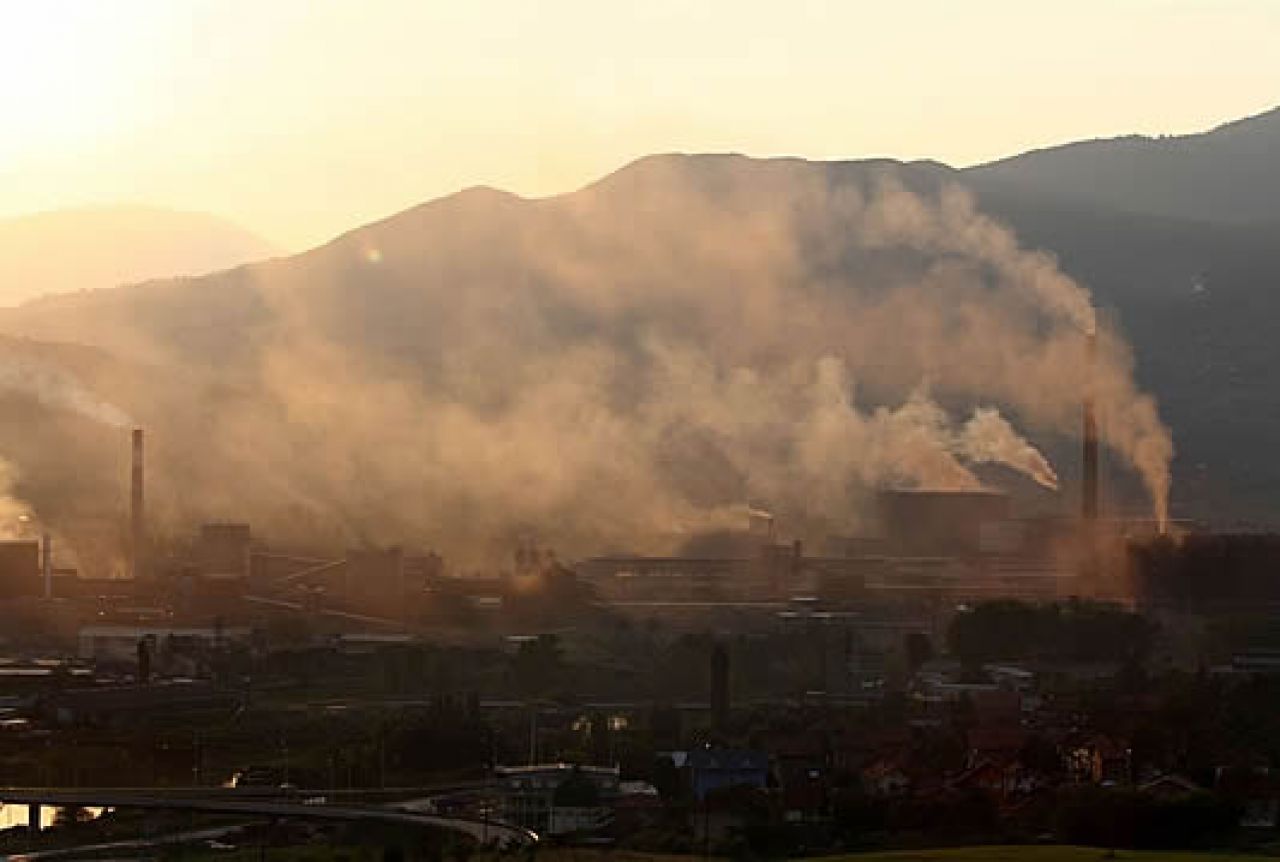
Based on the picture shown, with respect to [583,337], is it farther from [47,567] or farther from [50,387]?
[47,567]

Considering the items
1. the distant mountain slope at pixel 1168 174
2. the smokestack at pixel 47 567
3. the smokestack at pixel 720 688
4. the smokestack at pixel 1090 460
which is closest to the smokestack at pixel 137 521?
the smokestack at pixel 47 567

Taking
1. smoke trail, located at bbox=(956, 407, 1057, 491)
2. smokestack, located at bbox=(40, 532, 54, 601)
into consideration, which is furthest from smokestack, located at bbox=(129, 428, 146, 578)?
smoke trail, located at bbox=(956, 407, 1057, 491)

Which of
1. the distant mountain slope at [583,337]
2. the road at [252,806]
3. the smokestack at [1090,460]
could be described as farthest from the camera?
the distant mountain slope at [583,337]

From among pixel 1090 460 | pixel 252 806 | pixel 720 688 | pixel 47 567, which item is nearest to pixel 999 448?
pixel 1090 460

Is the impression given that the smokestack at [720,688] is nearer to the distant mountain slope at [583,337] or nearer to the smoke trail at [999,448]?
the distant mountain slope at [583,337]

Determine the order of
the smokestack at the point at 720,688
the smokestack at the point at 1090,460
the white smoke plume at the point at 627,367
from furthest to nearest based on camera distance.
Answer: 1. the white smoke plume at the point at 627,367
2. the smokestack at the point at 1090,460
3. the smokestack at the point at 720,688

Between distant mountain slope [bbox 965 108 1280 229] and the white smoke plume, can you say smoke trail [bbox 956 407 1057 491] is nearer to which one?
the white smoke plume
